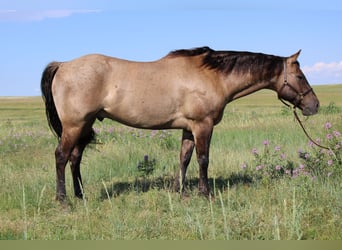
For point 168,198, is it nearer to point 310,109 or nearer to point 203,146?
point 203,146

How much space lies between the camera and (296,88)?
6785 mm

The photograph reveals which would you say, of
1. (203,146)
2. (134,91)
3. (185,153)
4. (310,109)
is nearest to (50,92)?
(134,91)

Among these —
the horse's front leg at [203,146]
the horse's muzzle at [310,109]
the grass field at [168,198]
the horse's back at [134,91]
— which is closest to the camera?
the grass field at [168,198]

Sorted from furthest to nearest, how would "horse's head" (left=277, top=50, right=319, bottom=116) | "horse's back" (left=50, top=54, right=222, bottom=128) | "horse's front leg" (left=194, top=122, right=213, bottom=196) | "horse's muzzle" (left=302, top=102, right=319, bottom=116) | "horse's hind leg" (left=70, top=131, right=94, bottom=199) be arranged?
"horse's muzzle" (left=302, top=102, right=319, bottom=116) → "horse's head" (left=277, top=50, right=319, bottom=116) → "horse's hind leg" (left=70, top=131, right=94, bottom=199) → "horse's front leg" (left=194, top=122, right=213, bottom=196) → "horse's back" (left=50, top=54, right=222, bottom=128)

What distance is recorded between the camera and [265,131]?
13.7m

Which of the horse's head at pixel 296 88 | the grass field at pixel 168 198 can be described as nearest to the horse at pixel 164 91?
the horse's head at pixel 296 88

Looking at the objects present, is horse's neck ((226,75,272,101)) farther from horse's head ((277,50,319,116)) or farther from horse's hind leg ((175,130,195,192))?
horse's hind leg ((175,130,195,192))

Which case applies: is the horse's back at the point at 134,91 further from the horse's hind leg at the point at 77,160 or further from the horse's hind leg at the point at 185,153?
the horse's hind leg at the point at 77,160

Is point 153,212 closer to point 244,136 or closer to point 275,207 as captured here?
point 275,207

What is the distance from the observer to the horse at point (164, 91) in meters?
6.02

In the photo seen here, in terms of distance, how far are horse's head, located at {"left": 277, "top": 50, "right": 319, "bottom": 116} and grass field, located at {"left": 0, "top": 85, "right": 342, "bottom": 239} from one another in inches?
19.5

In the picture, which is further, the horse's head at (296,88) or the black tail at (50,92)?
the horse's head at (296,88)

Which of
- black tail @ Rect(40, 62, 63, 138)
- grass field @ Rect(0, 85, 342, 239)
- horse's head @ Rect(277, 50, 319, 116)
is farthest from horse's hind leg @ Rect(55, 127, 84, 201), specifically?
horse's head @ Rect(277, 50, 319, 116)

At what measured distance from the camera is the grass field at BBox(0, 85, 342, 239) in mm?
4457
